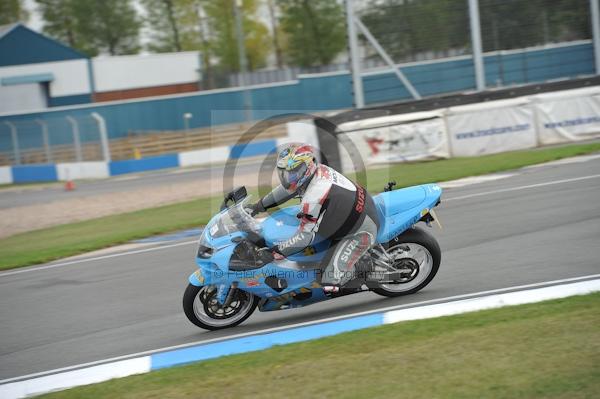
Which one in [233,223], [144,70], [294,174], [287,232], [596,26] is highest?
[144,70]

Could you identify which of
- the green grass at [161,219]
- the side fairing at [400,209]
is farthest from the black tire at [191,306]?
the green grass at [161,219]

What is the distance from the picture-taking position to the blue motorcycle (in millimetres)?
7469

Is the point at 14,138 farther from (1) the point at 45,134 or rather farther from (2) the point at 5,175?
(2) the point at 5,175

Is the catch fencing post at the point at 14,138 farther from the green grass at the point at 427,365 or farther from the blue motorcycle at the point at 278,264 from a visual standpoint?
the green grass at the point at 427,365

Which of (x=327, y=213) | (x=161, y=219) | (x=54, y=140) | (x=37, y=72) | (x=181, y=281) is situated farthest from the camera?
(x=37, y=72)

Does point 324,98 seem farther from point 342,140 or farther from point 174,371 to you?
point 174,371

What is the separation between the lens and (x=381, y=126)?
18.8 metres

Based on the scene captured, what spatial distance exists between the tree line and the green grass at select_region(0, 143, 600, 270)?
1545 inches

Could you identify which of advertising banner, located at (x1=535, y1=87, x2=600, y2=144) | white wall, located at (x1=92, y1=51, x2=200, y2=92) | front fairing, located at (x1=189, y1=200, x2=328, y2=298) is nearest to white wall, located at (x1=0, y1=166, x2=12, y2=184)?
white wall, located at (x1=92, y1=51, x2=200, y2=92)

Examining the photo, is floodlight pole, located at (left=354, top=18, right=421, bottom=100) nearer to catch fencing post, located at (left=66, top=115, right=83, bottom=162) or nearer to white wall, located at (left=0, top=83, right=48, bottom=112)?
catch fencing post, located at (left=66, top=115, right=83, bottom=162)

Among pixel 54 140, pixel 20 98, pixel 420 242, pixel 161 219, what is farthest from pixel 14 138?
pixel 420 242

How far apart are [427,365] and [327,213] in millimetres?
2333

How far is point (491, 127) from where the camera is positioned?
19.3 m

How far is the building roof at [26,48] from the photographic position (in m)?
46.2
